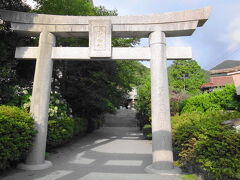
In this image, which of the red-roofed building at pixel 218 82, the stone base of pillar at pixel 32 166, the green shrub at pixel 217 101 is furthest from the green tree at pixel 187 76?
the stone base of pillar at pixel 32 166

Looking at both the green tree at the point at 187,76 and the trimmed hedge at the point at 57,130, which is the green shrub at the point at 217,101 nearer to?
the trimmed hedge at the point at 57,130

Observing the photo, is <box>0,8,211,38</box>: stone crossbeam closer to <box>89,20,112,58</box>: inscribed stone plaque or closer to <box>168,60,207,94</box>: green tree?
<box>89,20,112,58</box>: inscribed stone plaque

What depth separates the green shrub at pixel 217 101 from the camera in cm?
975

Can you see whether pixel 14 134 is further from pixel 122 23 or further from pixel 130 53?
pixel 122 23

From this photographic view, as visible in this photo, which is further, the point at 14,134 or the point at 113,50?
the point at 113,50

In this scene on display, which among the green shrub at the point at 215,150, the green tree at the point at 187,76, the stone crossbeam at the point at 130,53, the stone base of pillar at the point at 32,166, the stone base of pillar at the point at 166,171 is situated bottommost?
the stone base of pillar at the point at 166,171

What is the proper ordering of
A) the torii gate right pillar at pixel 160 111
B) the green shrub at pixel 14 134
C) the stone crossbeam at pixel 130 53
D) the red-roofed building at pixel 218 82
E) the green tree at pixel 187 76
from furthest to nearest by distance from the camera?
the green tree at pixel 187 76 < the red-roofed building at pixel 218 82 < the stone crossbeam at pixel 130 53 < the torii gate right pillar at pixel 160 111 < the green shrub at pixel 14 134

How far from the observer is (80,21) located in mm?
7414

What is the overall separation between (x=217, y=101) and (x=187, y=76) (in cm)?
2490

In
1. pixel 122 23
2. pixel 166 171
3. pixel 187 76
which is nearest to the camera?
pixel 166 171

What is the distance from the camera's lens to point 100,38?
7.16 m

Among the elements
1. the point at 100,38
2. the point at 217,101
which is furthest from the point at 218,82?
the point at 100,38

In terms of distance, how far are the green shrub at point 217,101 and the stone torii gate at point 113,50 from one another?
427 centimetres

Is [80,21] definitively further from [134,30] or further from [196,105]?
[196,105]
